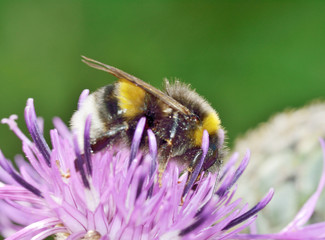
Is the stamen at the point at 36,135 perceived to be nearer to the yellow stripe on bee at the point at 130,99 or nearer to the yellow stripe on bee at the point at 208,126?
the yellow stripe on bee at the point at 130,99

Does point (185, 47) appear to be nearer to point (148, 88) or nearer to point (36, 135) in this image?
point (36, 135)

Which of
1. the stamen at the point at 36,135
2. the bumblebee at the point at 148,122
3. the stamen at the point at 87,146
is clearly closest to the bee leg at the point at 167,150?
the bumblebee at the point at 148,122

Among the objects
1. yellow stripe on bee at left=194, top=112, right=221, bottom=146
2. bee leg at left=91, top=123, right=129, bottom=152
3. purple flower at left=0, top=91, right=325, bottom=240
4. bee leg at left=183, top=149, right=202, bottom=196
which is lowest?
purple flower at left=0, top=91, right=325, bottom=240

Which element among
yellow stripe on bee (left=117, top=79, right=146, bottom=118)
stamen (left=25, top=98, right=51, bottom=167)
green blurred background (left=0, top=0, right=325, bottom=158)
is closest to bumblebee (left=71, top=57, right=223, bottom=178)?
yellow stripe on bee (left=117, top=79, right=146, bottom=118)

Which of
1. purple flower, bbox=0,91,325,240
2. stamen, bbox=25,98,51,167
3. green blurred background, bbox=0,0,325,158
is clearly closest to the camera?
purple flower, bbox=0,91,325,240

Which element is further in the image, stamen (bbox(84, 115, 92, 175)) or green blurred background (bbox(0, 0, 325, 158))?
green blurred background (bbox(0, 0, 325, 158))

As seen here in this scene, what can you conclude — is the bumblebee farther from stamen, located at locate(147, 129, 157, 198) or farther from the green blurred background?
the green blurred background

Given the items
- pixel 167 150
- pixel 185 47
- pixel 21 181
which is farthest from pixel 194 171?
pixel 185 47
